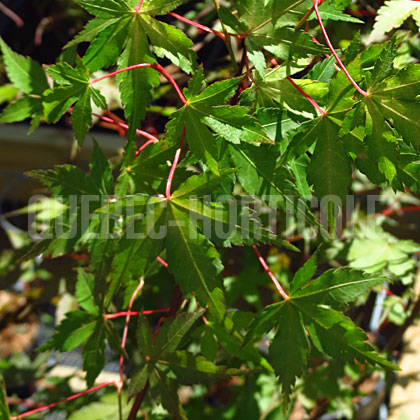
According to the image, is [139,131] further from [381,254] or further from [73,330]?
[381,254]

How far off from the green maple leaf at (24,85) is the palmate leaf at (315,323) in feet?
1.23

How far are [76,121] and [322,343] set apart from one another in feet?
1.08

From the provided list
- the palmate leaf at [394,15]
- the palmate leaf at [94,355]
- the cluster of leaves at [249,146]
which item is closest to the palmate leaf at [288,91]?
the cluster of leaves at [249,146]

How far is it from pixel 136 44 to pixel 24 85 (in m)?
0.28

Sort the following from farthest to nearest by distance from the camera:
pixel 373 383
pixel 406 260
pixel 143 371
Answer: pixel 373 383
pixel 406 260
pixel 143 371

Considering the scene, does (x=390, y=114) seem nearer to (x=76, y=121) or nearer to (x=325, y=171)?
(x=325, y=171)

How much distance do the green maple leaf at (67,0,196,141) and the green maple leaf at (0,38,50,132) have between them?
8.1 inches

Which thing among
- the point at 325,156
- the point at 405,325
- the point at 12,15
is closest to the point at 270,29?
the point at 325,156

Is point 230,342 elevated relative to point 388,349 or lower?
elevated

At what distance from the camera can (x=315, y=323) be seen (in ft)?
1.73

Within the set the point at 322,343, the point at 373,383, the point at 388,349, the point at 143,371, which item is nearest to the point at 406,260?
the point at 388,349

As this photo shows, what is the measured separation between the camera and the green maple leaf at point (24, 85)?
65cm

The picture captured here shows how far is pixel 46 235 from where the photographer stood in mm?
605

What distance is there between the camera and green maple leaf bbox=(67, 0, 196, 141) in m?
0.47
